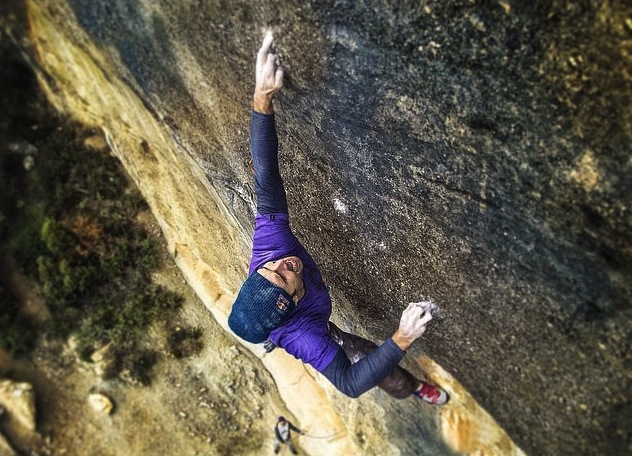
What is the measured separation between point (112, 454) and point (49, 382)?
167cm

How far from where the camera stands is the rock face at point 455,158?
2.62 metres

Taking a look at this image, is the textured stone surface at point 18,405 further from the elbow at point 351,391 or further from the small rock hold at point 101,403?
the elbow at point 351,391

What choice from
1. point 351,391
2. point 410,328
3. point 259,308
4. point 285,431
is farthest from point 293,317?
point 285,431

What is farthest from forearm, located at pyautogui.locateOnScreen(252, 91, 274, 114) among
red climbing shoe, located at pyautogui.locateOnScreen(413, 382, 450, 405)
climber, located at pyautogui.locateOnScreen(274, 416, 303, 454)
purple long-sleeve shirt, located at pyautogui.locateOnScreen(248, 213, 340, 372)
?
climber, located at pyautogui.locateOnScreen(274, 416, 303, 454)

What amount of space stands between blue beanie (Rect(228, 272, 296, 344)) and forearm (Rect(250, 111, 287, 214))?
609 millimetres

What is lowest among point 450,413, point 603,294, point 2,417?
point 2,417

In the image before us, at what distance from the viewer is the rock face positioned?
262 cm

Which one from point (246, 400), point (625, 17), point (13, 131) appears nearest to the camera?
point (625, 17)

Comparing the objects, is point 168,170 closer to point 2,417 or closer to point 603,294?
point 2,417

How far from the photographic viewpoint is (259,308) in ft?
12.3

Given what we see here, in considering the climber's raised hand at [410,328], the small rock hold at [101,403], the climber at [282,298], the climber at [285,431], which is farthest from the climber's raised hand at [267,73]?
the small rock hold at [101,403]

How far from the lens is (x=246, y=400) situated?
7.72m

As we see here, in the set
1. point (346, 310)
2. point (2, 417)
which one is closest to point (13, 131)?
point (2, 417)

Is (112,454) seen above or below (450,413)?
below
